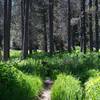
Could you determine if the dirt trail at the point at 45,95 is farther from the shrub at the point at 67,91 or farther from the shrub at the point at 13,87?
Answer: the shrub at the point at 67,91

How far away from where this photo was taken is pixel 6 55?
28422mm

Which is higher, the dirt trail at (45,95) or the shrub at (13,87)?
the shrub at (13,87)

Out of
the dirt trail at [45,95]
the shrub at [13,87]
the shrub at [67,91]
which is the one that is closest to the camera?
the shrub at [67,91]

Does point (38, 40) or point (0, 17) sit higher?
point (0, 17)

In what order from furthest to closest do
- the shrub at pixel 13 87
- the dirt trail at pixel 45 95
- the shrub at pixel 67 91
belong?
the dirt trail at pixel 45 95 < the shrub at pixel 13 87 < the shrub at pixel 67 91

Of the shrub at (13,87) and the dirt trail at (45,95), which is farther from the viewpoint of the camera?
the dirt trail at (45,95)

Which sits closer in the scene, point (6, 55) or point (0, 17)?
point (6, 55)

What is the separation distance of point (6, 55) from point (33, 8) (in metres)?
15.3

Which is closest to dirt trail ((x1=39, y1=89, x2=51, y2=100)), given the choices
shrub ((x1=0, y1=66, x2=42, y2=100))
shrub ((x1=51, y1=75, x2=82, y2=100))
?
shrub ((x1=0, y1=66, x2=42, y2=100))

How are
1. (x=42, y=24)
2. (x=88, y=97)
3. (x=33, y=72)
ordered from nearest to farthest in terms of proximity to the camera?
1. (x=88, y=97)
2. (x=33, y=72)
3. (x=42, y=24)

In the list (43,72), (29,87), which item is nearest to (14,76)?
(29,87)

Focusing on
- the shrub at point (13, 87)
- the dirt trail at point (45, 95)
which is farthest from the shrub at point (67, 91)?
the dirt trail at point (45, 95)

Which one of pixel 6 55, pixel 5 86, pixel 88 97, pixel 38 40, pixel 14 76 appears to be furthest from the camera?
pixel 38 40

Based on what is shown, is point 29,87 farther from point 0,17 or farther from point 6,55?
point 0,17
